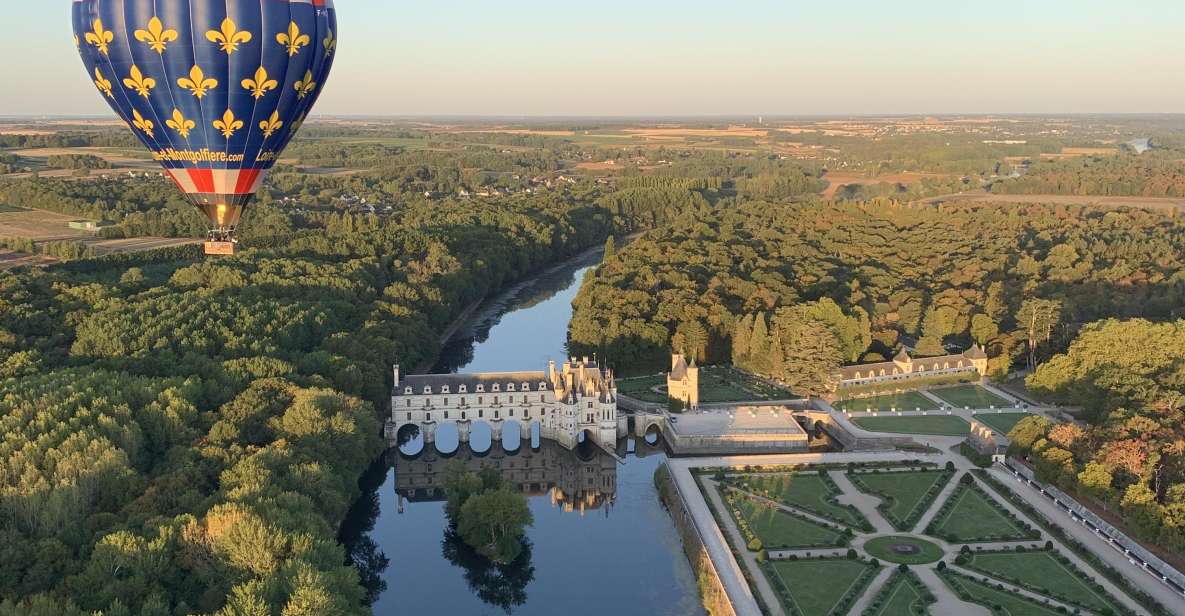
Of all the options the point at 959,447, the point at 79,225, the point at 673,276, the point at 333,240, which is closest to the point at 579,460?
the point at 959,447

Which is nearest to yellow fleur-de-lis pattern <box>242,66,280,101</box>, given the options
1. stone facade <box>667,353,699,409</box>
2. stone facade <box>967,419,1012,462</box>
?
stone facade <box>667,353,699,409</box>

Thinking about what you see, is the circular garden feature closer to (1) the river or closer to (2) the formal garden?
(2) the formal garden

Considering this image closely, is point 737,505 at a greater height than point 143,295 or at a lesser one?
lesser

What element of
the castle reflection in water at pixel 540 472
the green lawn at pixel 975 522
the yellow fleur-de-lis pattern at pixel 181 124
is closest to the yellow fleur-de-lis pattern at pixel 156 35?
the yellow fleur-de-lis pattern at pixel 181 124

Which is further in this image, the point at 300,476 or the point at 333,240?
the point at 333,240

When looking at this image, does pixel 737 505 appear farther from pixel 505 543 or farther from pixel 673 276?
pixel 673 276
